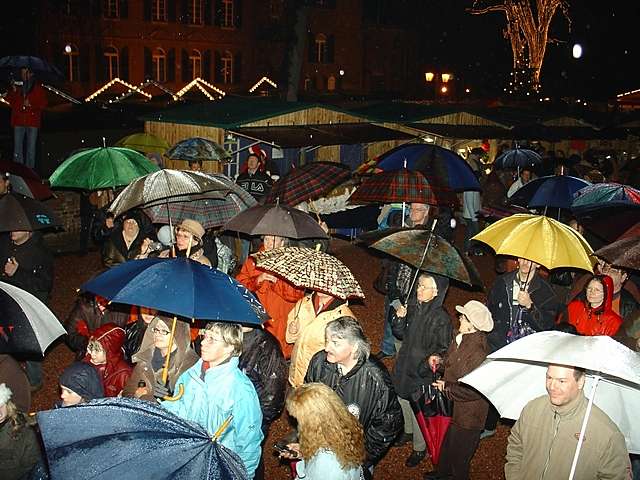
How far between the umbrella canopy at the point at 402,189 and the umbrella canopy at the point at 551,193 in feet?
5.90

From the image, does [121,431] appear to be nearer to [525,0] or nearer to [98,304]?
[98,304]

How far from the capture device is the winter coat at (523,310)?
7129mm

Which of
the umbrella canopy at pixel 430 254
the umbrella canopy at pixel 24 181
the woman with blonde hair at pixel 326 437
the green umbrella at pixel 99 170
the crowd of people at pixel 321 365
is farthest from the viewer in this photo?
Result: the umbrella canopy at pixel 24 181

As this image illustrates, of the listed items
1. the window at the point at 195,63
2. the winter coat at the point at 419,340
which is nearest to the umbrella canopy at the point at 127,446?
the winter coat at the point at 419,340

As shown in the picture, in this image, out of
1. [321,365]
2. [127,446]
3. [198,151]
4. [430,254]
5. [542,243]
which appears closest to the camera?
[127,446]

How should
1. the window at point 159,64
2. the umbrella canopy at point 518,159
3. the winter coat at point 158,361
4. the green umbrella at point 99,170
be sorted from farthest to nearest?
the window at point 159,64
the umbrella canopy at point 518,159
the green umbrella at point 99,170
the winter coat at point 158,361

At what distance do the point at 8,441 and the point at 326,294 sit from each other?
8.98 ft

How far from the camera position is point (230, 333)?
495cm

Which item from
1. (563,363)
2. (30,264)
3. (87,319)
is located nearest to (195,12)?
(30,264)

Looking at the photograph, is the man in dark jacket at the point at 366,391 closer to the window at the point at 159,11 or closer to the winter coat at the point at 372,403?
the winter coat at the point at 372,403

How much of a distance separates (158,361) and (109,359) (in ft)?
1.85

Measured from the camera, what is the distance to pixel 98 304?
6.70 m

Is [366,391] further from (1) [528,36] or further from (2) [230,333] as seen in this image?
(1) [528,36]

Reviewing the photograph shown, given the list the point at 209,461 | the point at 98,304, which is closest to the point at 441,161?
the point at 98,304
